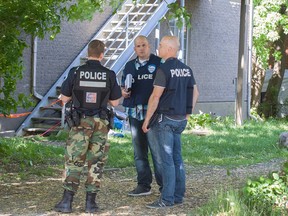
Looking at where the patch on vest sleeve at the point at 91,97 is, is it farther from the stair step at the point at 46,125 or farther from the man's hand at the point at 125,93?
the stair step at the point at 46,125

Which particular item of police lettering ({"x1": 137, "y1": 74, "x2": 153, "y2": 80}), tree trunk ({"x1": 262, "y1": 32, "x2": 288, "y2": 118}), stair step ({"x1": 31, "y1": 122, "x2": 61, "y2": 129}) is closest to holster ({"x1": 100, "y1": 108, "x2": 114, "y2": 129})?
police lettering ({"x1": 137, "y1": 74, "x2": 153, "y2": 80})

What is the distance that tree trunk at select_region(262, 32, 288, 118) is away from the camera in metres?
25.3

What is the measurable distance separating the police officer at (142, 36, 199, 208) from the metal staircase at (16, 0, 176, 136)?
6520mm

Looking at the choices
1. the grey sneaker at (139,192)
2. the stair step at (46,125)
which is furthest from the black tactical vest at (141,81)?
the stair step at (46,125)

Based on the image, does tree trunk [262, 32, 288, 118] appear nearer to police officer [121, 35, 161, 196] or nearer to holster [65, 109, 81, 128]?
police officer [121, 35, 161, 196]

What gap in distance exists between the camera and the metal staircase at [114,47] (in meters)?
15.2

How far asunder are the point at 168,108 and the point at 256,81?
1874 cm

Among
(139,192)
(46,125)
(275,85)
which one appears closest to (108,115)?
(139,192)

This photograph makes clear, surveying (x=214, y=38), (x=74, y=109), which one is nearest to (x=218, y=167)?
(x=74, y=109)

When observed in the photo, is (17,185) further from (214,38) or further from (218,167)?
(214,38)

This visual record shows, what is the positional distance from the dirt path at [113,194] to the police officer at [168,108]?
292 millimetres

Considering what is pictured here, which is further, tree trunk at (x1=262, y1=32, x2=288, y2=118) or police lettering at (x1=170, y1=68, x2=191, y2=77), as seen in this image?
tree trunk at (x1=262, y1=32, x2=288, y2=118)

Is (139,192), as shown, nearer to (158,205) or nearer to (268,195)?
(158,205)

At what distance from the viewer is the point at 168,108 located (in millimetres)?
7688
